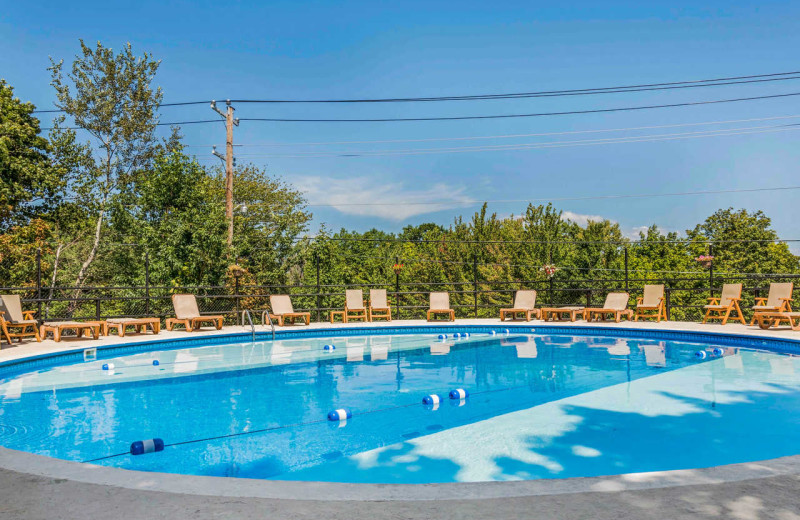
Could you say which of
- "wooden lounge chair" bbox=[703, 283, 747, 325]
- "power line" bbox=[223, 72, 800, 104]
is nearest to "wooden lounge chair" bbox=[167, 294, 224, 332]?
"power line" bbox=[223, 72, 800, 104]

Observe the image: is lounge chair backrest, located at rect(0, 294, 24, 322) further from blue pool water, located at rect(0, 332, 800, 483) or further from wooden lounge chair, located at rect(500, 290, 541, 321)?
wooden lounge chair, located at rect(500, 290, 541, 321)

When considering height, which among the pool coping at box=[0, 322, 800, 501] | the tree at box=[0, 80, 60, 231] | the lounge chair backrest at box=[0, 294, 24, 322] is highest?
the tree at box=[0, 80, 60, 231]

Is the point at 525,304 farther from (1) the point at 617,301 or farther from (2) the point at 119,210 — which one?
(2) the point at 119,210

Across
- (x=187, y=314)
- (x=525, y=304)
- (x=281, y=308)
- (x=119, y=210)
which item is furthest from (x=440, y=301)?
(x=119, y=210)

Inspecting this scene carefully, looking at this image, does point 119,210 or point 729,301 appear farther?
point 119,210

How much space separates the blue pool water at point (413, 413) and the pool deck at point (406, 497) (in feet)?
3.76

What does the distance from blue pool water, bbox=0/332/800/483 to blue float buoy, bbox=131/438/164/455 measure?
0.05 m

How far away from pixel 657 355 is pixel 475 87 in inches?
610

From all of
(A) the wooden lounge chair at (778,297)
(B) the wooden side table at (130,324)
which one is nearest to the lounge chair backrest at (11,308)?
(B) the wooden side table at (130,324)

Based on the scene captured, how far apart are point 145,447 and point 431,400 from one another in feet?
8.61

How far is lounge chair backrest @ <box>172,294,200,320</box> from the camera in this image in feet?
36.6

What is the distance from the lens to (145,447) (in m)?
4.00

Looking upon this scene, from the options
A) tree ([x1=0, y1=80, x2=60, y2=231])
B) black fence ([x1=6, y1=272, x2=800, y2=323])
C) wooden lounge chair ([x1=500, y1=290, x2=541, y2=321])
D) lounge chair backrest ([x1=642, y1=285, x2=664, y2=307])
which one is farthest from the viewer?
tree ([x1=0, y1=80, x2=60, y2=231])

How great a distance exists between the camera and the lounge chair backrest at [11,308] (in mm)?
9070
